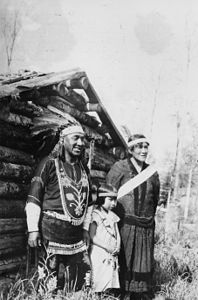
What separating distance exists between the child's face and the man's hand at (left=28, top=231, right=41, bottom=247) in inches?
37.5

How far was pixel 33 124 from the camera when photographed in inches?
167

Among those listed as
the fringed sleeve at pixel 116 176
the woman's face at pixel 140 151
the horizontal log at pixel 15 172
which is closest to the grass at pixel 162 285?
the horizontal log at pixel 15 172

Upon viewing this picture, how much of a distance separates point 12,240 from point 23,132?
1201 mm

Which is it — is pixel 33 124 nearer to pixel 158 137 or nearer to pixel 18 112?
pixel 18 112

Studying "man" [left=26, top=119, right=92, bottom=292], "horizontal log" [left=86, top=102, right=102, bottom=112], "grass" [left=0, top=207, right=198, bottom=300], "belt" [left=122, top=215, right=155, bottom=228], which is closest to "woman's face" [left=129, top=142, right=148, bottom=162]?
"belt" [left=122, top=215, right=155, bottom=228]

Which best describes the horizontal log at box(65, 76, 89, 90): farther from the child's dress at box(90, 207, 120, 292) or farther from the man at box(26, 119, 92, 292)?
the child's dress at box(90, 207, 120, 292)

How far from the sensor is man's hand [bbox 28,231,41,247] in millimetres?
3303

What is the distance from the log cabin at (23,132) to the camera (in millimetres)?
3836

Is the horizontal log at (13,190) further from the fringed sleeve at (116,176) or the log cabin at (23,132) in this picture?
the fringed sleeve at (116,176)

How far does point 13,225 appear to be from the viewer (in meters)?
3.92

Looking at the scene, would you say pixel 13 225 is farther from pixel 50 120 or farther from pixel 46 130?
pixel 50 120

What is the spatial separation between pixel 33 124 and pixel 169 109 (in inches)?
475

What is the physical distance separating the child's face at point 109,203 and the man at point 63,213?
0.73 ft

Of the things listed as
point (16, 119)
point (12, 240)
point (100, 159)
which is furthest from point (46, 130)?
point (100, 159)
